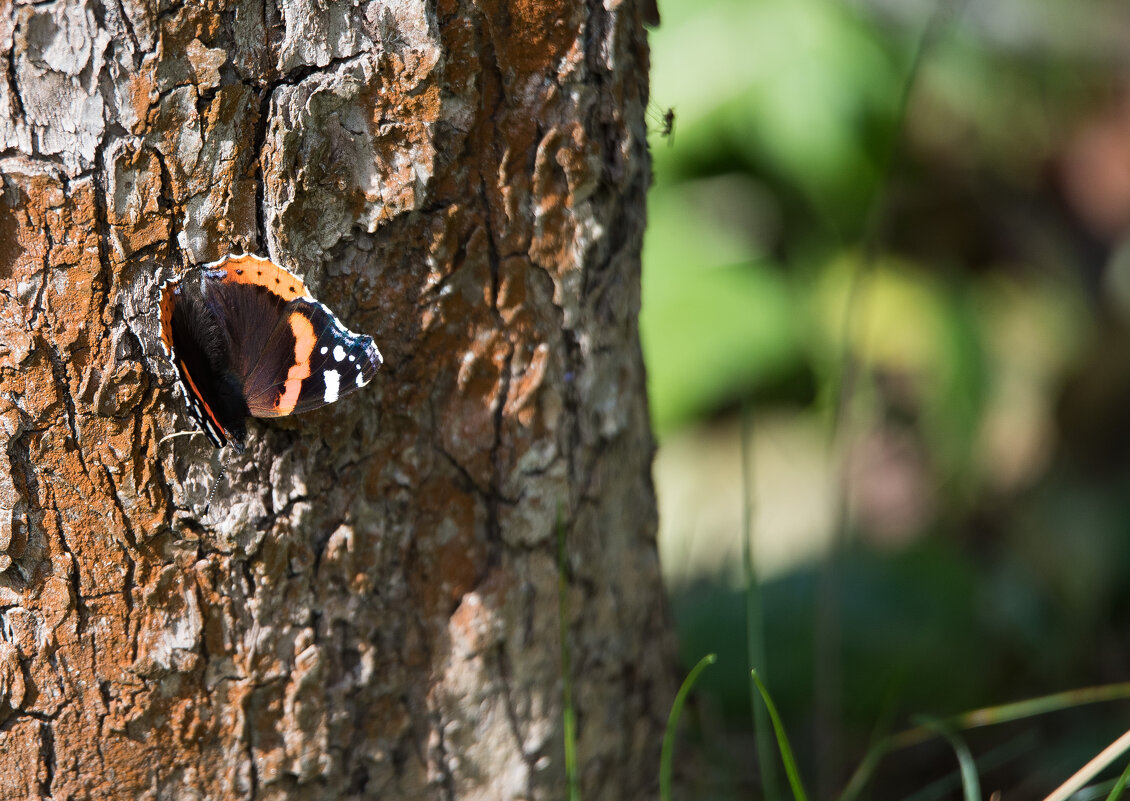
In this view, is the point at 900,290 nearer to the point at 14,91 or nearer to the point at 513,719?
the point at 513,719

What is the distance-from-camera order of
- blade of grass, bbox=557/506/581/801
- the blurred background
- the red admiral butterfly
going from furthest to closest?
1. the blurred background
2. blade of grass, bbox=557/506/581/801
3. the red admiral butterfly

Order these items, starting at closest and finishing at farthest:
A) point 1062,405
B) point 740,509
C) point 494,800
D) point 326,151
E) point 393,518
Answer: point 326,151 < point 393,518 < point 494,800 < point 1062,405 < point 740,509

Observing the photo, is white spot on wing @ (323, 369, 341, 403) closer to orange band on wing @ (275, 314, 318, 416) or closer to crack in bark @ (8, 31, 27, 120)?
orange band on wing @ (275, 314, 318, 416)

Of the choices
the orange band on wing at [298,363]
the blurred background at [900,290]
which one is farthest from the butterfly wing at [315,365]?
the blurred background at [900,290]

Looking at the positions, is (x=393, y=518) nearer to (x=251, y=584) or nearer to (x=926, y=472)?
(x=251, y=584)

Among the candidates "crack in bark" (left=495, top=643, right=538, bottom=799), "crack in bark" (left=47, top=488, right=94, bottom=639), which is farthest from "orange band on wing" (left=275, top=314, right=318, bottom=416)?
"crack in bark" (left=495, top=643, right=538, bottom=799)

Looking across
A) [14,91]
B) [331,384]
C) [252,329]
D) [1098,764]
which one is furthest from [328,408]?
[1098,764]

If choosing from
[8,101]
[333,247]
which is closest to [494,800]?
[333,247]

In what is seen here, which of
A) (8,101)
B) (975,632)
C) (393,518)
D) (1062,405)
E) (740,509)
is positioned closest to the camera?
(8,101)
